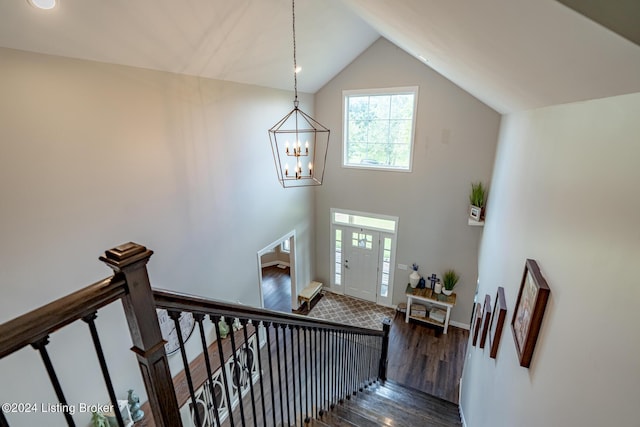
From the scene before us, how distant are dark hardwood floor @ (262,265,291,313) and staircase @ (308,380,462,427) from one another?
3007mm

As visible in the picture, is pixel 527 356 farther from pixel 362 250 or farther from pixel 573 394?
pixel 362 250

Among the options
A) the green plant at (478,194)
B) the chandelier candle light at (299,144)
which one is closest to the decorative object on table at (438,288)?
the green plant at (478,194)

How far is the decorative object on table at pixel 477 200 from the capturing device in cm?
499

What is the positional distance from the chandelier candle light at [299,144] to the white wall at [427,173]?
24 centimetres

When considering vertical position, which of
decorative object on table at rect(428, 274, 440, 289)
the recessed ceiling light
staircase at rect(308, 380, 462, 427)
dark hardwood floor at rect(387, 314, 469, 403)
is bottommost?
dark hardwood floor at rect(387, 314, 469, 403)

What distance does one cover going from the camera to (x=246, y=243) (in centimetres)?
489

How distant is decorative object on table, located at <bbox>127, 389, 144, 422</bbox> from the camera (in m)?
3.10

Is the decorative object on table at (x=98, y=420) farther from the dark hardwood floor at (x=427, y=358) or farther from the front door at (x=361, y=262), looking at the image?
the front door at (x=361, y=262)

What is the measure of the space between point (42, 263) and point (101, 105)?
4.71ft

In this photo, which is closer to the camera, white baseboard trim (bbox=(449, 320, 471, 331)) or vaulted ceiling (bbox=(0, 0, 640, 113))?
vaulted ceiling (bbox=(0, 0, 640, 113))

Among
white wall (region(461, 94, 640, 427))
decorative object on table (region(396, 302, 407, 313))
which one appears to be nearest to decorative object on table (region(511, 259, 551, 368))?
white wall (region(461, 94, 640, 427))

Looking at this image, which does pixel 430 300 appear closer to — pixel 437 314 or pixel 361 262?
pixel 437 314

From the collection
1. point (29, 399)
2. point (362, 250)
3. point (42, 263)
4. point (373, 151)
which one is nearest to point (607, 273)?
point (42, 263)

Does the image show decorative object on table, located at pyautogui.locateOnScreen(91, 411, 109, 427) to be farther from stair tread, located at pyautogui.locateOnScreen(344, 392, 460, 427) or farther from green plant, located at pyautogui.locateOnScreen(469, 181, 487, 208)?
green plant, located at pyautogui.locateOnScreen(469, 181, 487, 208)
